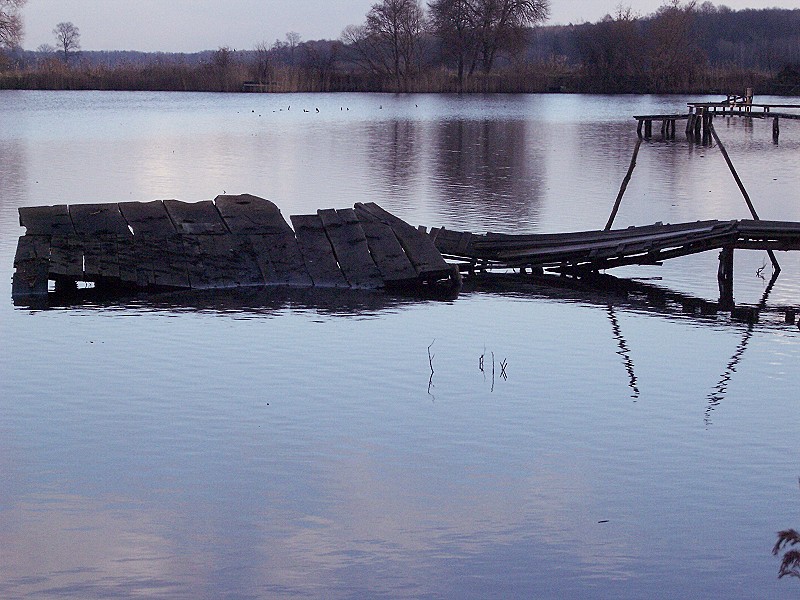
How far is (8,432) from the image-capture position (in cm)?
888

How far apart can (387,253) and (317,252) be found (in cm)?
82

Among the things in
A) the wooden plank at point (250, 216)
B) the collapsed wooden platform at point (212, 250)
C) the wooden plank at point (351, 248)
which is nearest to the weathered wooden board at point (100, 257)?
the collapsed wooden platform at point (212, 250)

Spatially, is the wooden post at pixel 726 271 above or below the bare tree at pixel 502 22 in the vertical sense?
below

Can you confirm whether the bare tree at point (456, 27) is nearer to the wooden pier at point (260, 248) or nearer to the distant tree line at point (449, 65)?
the distant tree line at point (449, 65)

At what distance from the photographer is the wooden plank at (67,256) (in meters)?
13.9

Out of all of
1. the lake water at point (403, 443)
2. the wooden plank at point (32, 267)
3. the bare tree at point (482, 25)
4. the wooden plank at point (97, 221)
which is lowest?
the lake water at point (403, 443)

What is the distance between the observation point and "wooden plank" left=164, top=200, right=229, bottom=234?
1442 cm

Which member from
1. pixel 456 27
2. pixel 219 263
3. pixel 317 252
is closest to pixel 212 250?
pixel 219 263

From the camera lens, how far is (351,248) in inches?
575

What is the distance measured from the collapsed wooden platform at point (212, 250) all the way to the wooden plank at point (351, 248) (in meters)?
0.01

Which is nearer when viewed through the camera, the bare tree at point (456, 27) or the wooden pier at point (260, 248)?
the wooden pier at point (260, 248)

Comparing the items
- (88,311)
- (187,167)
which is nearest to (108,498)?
(88,311)

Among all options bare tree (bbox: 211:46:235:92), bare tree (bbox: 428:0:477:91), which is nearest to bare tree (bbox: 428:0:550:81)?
bare tree (bbox: 428:0:477:91)

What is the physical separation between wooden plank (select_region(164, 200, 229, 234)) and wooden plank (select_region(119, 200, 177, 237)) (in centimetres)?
9
